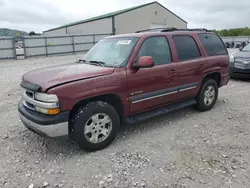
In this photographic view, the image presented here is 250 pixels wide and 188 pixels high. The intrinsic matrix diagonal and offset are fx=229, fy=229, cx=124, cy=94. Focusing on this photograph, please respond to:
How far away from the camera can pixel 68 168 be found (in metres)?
3.07

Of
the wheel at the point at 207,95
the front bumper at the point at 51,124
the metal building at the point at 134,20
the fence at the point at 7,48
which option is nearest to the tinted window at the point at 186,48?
the wheel at the point at 207,95

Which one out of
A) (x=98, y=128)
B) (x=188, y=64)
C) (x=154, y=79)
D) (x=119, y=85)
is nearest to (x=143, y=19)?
(x=188, y=64)

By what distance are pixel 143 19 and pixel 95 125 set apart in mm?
28673

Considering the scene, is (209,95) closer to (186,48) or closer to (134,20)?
(186,48)

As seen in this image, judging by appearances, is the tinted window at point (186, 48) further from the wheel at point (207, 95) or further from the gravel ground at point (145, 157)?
the gravel ground at point (145, 157)

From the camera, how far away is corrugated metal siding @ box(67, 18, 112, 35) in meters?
28.5

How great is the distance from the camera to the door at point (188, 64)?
14.6 feet

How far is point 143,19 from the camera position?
98.5ft

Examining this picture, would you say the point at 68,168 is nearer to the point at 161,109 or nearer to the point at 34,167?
the point at 34,167

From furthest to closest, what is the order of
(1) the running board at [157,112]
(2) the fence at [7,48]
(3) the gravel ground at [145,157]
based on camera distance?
(2) the fence at [7,48] → (1) the running board at [157,112] → (3) the gravel ground at [145,157]

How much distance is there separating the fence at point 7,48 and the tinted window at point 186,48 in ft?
57.9

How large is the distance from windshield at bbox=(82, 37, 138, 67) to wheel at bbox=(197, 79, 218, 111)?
2.03 m

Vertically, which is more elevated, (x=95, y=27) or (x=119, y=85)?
(x=95, y=27)

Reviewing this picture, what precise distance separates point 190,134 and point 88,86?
2021 mm
